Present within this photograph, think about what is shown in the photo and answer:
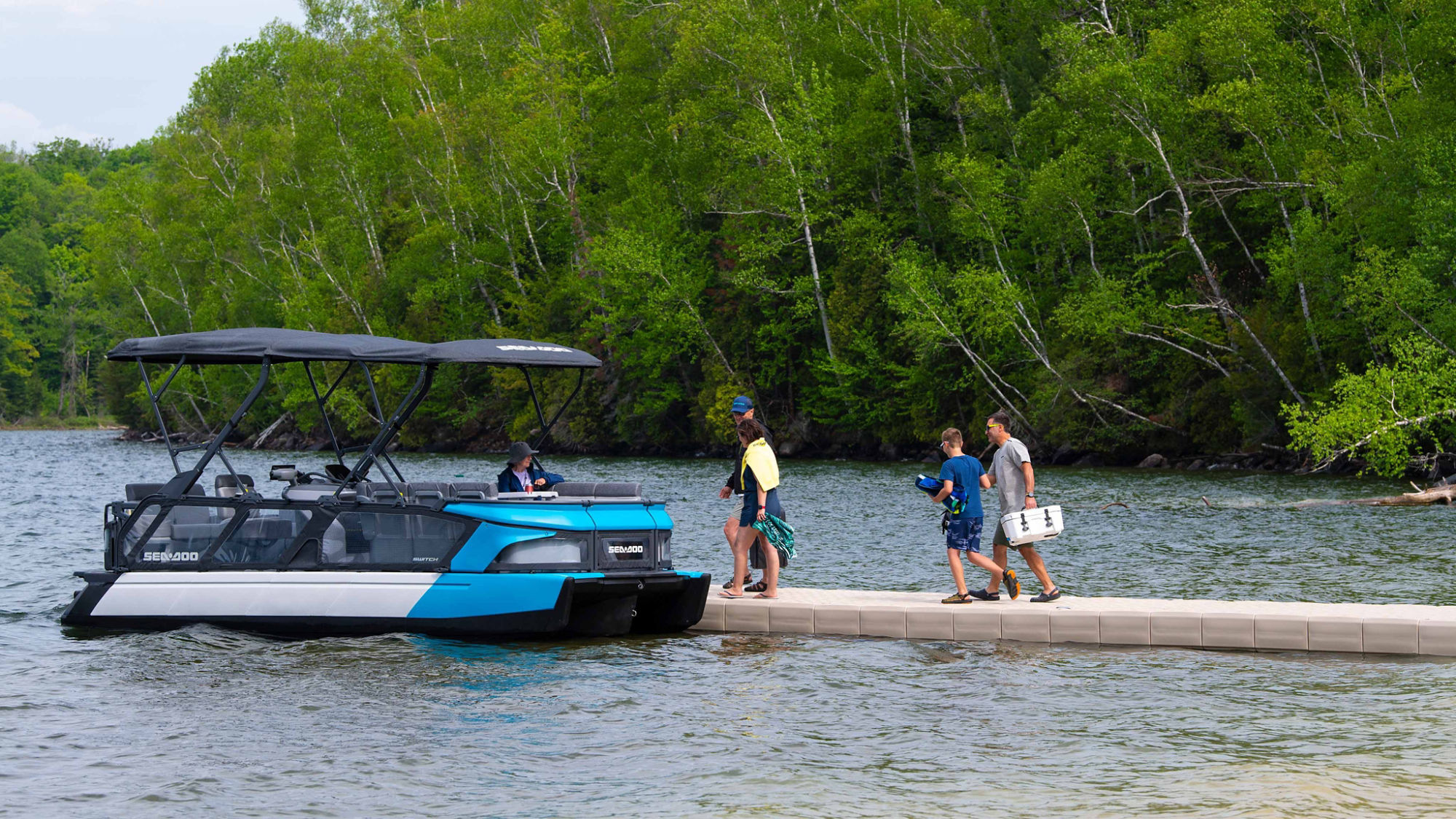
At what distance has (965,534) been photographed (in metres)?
13.7

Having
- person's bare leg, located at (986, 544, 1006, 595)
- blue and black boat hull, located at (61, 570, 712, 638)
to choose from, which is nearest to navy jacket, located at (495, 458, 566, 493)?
blue and black boat hull, located at (61, 570, 712, 638)

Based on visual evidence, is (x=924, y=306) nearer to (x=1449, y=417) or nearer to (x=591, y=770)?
(x=1449, y=417)

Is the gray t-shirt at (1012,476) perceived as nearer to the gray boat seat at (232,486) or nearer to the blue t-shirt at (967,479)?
the blue t-shirt at (967,479)

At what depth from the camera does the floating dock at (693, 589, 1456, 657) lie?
12.3m

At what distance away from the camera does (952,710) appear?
1080 cm

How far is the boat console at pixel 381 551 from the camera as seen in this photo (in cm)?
1354

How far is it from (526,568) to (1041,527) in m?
4.70

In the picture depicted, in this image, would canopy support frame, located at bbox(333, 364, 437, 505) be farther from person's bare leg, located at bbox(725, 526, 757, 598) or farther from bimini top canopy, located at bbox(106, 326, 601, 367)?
person's bare leg, located at bbox(725, 526, 757, 598)

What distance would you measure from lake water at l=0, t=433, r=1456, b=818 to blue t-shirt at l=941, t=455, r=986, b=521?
1264 millimetres

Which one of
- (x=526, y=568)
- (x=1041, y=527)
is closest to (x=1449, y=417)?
(x=1041, y=527)

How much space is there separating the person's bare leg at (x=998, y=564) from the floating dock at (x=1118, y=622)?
0.23m

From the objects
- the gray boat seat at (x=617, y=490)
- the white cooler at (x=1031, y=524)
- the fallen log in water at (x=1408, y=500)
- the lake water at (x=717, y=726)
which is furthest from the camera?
the fallen log in water at (x=1408, y=500)

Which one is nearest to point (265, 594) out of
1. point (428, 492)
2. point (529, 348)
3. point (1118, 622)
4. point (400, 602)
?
point (400, 602)

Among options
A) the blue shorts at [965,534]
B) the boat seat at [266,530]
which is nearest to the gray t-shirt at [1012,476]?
the blue shorts at [965,534]
